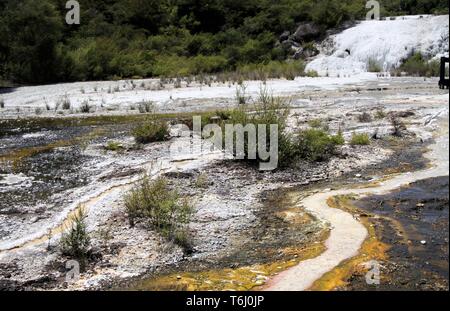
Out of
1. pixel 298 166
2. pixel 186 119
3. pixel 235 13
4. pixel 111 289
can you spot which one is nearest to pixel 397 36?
pixel 235 13

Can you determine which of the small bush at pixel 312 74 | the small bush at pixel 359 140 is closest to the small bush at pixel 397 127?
the small bush at pixel 359 140

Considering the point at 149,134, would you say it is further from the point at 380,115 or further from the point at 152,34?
the point at 152,34

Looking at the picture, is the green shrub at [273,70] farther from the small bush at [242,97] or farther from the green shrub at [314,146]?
the green shrub at [314,146]

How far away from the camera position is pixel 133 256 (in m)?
6.23

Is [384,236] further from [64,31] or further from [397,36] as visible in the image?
[64,31]

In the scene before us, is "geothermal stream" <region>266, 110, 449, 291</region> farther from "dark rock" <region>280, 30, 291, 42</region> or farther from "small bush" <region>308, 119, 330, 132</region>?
"dark rock" <region>280, 30, 291, 42</region>

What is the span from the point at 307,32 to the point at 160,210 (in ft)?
89.4

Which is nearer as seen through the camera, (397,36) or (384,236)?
(384,236)

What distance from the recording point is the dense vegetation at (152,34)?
25547 mm

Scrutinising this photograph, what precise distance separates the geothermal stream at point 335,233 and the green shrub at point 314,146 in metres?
1.61

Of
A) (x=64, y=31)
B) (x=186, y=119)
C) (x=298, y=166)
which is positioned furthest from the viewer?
(x=64, y=31)
